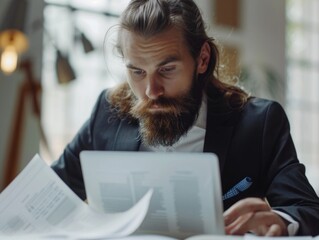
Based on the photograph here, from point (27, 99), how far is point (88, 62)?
194cm

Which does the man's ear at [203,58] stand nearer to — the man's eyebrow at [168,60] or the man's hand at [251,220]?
the man's eyebrow at [168,60]

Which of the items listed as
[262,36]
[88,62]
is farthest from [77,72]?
[262,36]

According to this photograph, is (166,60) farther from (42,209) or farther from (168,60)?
(42,209)

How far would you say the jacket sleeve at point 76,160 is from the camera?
6.58ft

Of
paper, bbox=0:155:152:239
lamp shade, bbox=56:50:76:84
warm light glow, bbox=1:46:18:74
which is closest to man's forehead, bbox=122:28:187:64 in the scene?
paper, bbox=0:155:152:239

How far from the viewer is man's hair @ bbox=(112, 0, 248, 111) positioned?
1.80 meters

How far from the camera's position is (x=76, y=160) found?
6.62ft

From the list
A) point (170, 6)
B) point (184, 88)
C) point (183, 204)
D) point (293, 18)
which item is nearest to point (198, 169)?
point (183, 204)

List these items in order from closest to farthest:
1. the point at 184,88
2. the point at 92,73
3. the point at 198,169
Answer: the point at 198,169
the point at 184,88
the point at 92,73

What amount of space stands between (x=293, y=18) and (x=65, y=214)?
7.25m

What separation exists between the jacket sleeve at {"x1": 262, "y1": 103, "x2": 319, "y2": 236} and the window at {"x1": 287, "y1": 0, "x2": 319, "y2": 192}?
21.0 ft

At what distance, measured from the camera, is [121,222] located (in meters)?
1.38

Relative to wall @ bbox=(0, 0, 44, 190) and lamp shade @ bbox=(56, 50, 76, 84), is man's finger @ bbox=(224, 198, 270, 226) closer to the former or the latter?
wall @ bbox=(0, 0, 44, 190)

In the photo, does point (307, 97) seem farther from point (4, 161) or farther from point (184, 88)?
point (184, 88)
